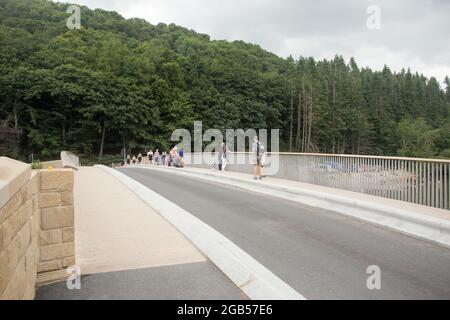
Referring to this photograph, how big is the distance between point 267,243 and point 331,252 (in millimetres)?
1160

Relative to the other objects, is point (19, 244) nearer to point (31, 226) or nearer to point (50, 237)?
point (31, 226)

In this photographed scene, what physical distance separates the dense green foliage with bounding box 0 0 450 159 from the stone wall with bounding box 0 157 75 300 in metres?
57.7

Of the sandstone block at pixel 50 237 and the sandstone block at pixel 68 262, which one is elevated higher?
the sandstone block at pixel 50 237

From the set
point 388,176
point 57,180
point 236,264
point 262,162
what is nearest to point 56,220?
point 57,180

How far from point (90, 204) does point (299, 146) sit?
8996 cm

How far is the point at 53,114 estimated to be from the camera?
66750mm

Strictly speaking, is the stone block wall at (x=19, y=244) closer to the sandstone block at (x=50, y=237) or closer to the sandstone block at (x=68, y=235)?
the sandstone block at (x=50, y=237)

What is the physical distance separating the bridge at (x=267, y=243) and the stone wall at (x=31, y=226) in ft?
0.08

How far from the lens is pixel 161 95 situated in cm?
7975

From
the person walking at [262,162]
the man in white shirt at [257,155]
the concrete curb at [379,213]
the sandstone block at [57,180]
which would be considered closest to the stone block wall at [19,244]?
the sandstone block at [57,180]

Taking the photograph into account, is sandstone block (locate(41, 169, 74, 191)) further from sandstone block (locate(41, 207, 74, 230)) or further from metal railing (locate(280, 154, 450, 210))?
metal railing (locate(280, 154, 450, 210))

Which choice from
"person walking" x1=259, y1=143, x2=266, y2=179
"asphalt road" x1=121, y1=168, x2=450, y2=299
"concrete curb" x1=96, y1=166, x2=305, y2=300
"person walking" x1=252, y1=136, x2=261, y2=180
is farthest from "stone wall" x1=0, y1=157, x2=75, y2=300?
"person walking" x1=259, y1=143, x2=266, y2=179

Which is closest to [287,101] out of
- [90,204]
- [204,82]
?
[204,82]

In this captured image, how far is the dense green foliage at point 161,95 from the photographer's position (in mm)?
66125
